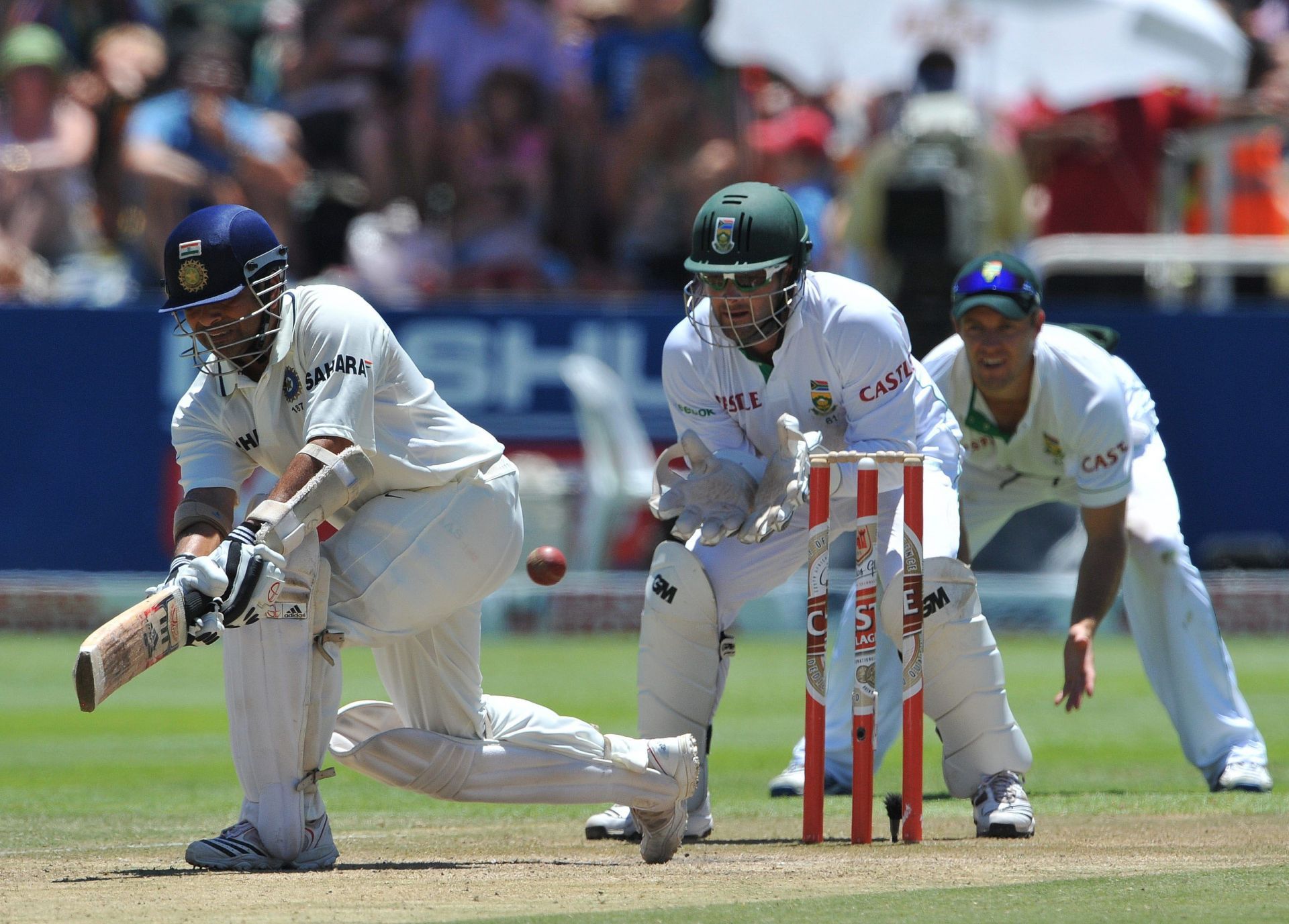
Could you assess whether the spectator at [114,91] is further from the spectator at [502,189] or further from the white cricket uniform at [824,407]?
the white cricket uniform at [824,407]

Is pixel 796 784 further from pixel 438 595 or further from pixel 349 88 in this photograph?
pixel 349 88

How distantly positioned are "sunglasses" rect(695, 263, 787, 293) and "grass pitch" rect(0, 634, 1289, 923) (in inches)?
59.6

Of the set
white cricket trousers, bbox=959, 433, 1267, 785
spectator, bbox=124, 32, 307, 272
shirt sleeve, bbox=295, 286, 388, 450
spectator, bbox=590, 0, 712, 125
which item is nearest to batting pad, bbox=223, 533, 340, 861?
shirt sleeve, bbox=295, 286, 388, 450

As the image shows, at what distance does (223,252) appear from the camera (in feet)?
15.3

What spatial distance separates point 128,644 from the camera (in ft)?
14.3

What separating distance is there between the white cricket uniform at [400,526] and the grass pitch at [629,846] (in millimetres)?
298

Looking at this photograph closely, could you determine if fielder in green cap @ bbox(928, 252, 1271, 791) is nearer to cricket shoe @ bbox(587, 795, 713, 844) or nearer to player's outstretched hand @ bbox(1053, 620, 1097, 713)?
player's outstretched hand @ bbox(1053, 620, 1097, 713)

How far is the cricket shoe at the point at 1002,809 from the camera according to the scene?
5.41 metres

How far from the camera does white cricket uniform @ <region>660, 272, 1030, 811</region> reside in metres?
5.39

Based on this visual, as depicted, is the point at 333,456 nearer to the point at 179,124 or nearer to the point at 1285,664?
the point at 1285,664

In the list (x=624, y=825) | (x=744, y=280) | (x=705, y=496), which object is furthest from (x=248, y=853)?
(x=744, y=280)

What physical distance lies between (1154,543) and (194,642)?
11.4 feet

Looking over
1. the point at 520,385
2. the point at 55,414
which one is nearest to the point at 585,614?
the point at 520,385

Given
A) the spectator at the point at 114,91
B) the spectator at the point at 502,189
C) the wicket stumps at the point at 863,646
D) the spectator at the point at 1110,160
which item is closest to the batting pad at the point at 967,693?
the wicket stumps at the point at 863,646
